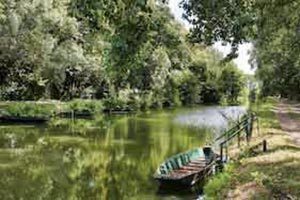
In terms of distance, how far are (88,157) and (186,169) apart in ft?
24.9

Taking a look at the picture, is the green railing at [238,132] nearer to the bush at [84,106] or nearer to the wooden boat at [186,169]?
the wooden boat at [186,169]

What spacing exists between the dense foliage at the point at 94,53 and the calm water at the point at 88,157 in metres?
3.91

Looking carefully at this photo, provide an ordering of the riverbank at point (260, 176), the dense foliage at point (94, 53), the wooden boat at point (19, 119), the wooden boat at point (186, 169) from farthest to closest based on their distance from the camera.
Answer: the wooden boat at point (19, 119), the wooden boat at point (186, 169), the riverbank at point (260, 176), the dense foliage at point (94, 53)

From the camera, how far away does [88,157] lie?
2689 cm

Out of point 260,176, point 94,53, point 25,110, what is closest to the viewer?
point 260,176

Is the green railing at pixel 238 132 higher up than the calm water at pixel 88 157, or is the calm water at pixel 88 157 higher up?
the green railing at pixel 238 132

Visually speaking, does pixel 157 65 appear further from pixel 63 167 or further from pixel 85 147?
pixel 63 167

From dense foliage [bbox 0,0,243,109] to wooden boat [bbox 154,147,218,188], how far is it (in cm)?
356

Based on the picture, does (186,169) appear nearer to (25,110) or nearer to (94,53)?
(94,53)

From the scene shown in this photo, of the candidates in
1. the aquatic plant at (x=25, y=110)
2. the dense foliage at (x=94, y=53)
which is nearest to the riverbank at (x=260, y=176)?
the dense foliage at (x=94, y=53)

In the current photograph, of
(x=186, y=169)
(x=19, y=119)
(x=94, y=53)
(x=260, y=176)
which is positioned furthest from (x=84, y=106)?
(x=260, y=176)

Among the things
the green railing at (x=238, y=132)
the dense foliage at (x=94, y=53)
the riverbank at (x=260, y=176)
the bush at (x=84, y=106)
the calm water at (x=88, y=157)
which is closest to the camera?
the dense foliage at (x=94, y=53)

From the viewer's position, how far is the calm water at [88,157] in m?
19.2

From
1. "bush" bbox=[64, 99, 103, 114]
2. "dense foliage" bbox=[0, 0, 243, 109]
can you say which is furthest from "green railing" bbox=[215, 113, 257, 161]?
"bush" bbox=[64, 99, 103, 114]
